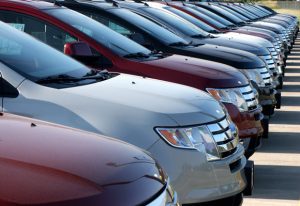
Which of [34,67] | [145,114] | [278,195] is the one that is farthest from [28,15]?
[278,195]

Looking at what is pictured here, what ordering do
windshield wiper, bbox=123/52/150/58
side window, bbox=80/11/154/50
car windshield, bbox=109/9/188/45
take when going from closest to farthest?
windshield wiper, bbox=123/52/150/58 → side window, bbox=80/11/154/50 → car windshield, bbox=109/9/188/45

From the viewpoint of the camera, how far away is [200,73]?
645 centimetres

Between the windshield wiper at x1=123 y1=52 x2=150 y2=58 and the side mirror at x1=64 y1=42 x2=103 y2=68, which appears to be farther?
the windshield wiper at x1=123 y1=52 x2=150 y2=58

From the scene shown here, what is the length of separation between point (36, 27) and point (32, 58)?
1.06 meters

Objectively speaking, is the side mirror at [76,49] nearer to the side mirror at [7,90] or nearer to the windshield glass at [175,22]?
the side mirror at [7,90]

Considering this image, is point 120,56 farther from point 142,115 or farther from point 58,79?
point 142,115

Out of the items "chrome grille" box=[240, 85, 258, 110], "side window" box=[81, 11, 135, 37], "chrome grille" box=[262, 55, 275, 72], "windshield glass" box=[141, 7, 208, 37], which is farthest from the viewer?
"chrome grille" box=[262, 55, 275, 72]

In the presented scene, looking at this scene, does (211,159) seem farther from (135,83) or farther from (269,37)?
(269,37)

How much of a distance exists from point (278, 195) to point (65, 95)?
278 centimetres

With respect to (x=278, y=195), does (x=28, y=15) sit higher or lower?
higher

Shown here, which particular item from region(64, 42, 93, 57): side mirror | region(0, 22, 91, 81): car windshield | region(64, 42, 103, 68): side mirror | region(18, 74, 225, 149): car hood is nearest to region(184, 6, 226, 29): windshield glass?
region(64, 42, 103, 68): side mirror

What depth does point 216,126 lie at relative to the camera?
4.67m

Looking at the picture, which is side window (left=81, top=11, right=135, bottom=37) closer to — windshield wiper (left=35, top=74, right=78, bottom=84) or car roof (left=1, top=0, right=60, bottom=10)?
car roof (left=1, top=0, right=60, bottom=10)

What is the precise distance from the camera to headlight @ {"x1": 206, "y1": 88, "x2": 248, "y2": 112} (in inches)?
251
